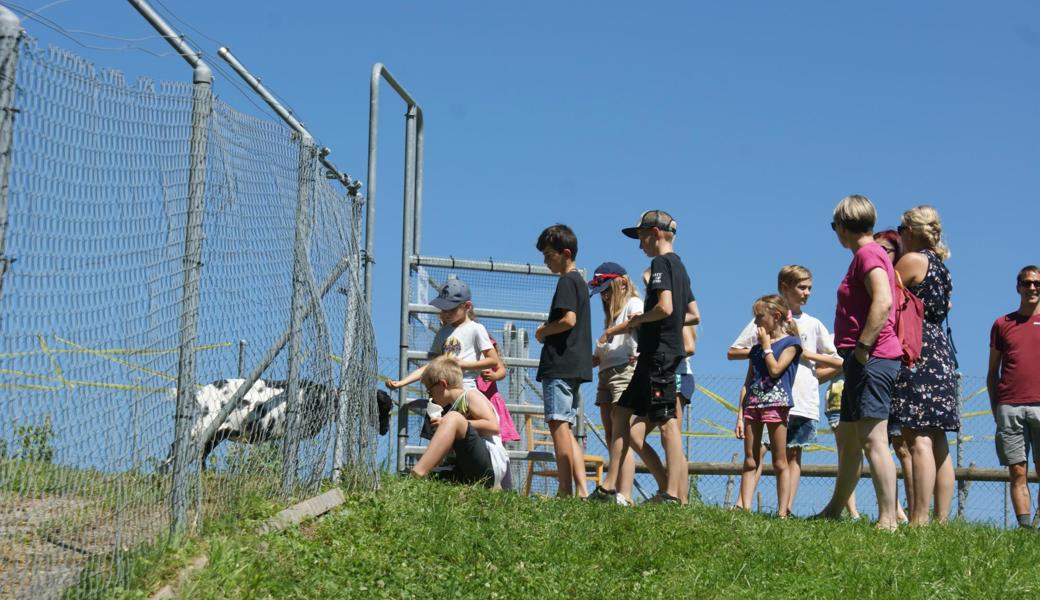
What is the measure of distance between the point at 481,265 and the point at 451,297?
45.7 inches

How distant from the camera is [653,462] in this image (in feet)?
28.8

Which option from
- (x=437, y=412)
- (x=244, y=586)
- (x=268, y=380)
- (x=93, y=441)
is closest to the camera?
(x=93, y=441)

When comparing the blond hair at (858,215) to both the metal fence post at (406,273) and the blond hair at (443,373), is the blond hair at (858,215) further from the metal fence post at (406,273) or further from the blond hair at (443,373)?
the metal fence post at (406,273)

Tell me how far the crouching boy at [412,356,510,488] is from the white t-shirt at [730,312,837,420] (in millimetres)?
1867

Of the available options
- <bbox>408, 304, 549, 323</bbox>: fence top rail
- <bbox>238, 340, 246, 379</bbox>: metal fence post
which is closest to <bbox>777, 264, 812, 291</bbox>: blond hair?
<bbox>408, 304, 549, 323</bbox>: fence top rail

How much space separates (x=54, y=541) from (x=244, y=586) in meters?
0.78

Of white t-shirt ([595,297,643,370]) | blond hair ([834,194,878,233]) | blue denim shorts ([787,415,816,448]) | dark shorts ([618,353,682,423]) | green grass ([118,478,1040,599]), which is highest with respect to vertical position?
blond hair ([834,194,878,233])

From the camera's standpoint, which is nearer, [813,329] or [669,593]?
[669,593]

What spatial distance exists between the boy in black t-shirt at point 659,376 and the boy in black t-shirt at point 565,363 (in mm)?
393

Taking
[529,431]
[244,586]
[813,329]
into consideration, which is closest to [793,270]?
[813,329]

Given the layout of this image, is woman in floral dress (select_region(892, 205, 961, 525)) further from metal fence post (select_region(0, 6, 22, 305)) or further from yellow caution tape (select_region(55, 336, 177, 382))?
metal fence post (select_region(0, 6, 22, 305))

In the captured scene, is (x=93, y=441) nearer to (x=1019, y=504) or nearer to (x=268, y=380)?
(x=268, y=380)

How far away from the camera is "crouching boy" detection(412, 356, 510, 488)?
8.14 meters

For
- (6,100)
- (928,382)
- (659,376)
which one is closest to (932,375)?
(928,382)
